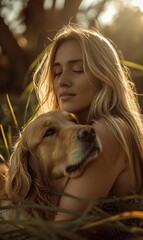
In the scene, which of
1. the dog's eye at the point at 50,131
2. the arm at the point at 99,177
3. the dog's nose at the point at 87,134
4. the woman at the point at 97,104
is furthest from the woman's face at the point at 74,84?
the dog's nose at the point at 87,134

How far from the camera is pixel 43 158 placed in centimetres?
325

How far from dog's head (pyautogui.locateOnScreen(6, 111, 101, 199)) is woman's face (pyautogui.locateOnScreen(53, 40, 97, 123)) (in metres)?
0.11

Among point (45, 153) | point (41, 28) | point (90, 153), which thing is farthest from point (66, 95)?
point (41, 28)

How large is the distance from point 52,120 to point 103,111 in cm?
34

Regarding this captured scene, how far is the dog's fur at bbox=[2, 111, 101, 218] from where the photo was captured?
3076mm

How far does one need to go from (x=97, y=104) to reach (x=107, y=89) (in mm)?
168

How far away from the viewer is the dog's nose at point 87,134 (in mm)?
2848

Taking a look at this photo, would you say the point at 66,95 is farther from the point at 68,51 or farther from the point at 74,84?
the point at 68,51

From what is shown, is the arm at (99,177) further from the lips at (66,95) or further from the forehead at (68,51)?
the forehead at (68,51)

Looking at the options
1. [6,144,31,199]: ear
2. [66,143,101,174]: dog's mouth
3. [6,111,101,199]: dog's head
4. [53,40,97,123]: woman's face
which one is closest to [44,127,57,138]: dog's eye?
[6,111,101,199]: dog's head

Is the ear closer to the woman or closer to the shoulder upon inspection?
the woman

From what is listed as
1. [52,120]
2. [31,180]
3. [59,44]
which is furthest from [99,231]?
[59,44]

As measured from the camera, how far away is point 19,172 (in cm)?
321

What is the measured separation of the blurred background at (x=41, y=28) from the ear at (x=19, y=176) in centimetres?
346
